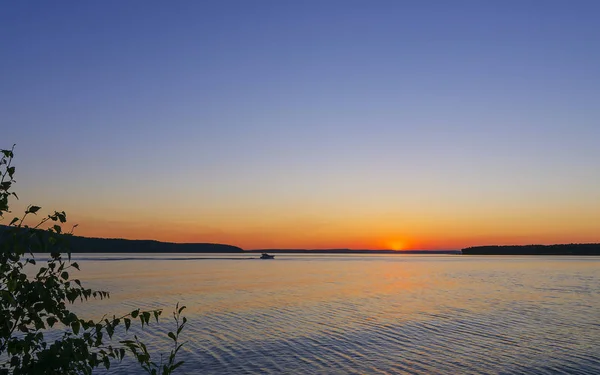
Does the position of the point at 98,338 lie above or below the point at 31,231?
below

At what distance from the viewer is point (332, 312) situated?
4550 cm

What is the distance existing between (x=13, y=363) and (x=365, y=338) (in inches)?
1118

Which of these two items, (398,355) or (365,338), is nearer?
(398,355)

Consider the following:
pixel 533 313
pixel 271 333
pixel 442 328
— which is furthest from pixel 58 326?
pixel 533 313

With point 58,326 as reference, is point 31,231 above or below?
above

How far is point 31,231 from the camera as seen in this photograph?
680 centimetres

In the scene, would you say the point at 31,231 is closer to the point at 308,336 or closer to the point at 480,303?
the point at 308,336

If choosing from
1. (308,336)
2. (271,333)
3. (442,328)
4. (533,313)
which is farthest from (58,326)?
(533,313)

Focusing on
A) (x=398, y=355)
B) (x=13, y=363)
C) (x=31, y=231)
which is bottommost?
(x=398, y=355)

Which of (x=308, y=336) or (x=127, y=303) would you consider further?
(x=127, y=303)

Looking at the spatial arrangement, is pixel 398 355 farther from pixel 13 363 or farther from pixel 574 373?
pixel 13 363

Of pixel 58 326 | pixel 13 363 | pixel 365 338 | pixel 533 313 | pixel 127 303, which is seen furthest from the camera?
pixel 127 303

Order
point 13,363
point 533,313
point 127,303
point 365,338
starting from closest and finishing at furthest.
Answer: point 13,363 < point 365,338 < point 533,313 < point 127,303

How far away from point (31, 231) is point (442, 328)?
3435 centimetres
